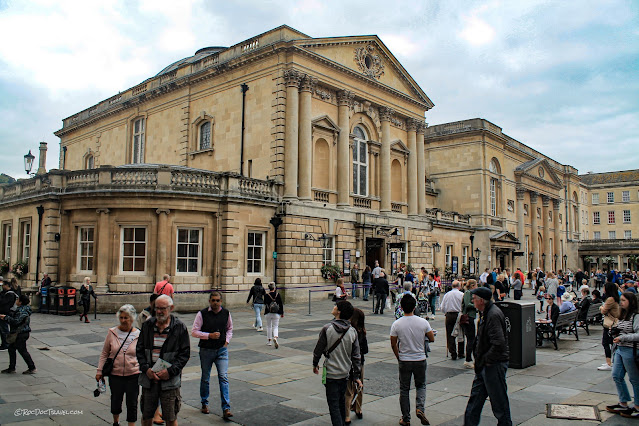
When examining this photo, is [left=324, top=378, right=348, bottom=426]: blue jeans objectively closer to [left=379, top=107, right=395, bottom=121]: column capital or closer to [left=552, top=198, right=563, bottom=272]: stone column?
[left=379, top=107, right=395, bottom=121]: column capital

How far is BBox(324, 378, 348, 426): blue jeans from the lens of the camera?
6438 millimetres

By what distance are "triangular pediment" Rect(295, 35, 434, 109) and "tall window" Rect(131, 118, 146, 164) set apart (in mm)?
14481

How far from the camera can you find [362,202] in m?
30.3

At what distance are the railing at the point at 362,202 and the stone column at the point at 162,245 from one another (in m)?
11.9

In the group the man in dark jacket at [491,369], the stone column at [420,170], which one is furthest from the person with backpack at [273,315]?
the stone column at [420,170]

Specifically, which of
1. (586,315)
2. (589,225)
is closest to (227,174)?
(586,315)

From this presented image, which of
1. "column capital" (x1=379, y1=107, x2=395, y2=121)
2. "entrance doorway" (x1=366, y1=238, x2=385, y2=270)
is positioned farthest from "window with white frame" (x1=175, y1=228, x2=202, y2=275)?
"column capital" (x1=379, y1=107, x2=395, y2=121)

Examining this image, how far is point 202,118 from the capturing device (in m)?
30.2

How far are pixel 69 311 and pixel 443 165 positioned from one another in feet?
114

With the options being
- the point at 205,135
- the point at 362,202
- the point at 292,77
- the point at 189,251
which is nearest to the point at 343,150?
the point at 362,202

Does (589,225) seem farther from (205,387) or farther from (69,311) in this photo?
(205,387)

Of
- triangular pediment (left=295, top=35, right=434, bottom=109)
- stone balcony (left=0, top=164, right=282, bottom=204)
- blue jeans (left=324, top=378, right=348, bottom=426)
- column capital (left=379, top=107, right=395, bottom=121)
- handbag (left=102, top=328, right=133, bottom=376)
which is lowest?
blue jeans (left=324, top=378, right=348, bottom=426)

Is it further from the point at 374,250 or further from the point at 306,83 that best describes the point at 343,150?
the point at 374,250

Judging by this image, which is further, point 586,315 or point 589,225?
point 589,225
